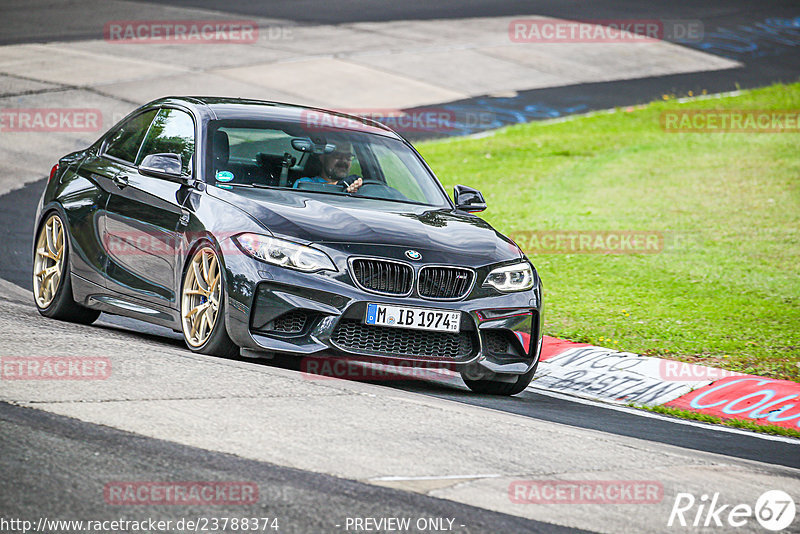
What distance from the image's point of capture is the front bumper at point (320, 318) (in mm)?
7027

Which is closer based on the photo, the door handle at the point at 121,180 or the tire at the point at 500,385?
the tire at the point at 500,385

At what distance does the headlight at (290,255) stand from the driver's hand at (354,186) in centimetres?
134

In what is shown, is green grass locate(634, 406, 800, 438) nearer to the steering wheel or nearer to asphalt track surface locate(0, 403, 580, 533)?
the steering wheel

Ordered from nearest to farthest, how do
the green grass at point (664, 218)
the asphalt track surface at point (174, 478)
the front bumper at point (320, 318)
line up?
the asphalt track surface at point (174, 478) → the front bumper at point (320, 318) → the green grass at point (664, 218)

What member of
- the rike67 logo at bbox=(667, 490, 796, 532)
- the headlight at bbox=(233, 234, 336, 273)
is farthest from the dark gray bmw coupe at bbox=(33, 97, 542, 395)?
the rike67 logo at bbox=(667, 490, 796, 532)

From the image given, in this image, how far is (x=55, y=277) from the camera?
9.01 m

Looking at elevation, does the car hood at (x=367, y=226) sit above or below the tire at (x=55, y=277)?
above

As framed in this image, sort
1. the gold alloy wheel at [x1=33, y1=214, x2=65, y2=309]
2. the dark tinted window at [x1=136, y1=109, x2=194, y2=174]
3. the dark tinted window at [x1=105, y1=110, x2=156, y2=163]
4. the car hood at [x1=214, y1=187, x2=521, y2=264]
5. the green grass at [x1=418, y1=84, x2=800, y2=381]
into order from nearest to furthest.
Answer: the car hood at [x1=214, y1=187, x2=521, y2=264] < the dark tinted window at [x1=136, y1=109, x2=194, y2=174] < the dark tinted window at [x1=105, y1=110, x2=156, y2=163] < the gold alloy wheel at [x1=33, y1=214, x2=65, y2=309] < the green grass at [x1=418, y1=84, x2=800, y2=381]

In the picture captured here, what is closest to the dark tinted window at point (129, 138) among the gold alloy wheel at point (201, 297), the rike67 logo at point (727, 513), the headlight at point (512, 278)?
the gold alloy wheel at point (201, 297)

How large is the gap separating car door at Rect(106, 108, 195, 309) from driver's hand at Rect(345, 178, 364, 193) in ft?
3.62

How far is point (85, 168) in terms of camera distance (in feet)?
29.8

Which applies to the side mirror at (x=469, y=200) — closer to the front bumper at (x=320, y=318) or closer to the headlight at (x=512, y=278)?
the headlight at (x=512, y=278)

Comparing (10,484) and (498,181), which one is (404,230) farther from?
(498,181)

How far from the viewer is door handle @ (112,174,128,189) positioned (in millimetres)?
8430
